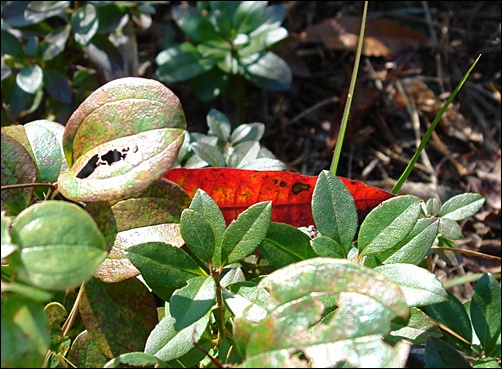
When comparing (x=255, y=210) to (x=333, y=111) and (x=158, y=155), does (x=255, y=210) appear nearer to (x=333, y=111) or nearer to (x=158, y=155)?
(x=158, y=155)

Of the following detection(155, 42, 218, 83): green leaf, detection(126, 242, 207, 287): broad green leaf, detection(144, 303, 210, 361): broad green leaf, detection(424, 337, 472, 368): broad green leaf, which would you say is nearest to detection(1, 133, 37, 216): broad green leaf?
detection(126, 242, 207, 287): broad green leaf

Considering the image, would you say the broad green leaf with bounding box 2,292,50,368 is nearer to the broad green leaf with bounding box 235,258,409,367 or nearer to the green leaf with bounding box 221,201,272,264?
the broad green leaf with bounding box 235,258,409,367

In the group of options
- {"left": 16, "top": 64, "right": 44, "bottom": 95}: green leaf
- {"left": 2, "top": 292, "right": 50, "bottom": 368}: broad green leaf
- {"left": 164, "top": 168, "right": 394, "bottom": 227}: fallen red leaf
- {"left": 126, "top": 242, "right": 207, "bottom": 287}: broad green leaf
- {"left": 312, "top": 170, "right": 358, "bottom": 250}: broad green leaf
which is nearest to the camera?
{"left": 2, "top": 292, "right": 50, "bottom": 368}: broad green leaf

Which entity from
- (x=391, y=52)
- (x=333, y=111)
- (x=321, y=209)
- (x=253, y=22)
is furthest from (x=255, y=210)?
(x=391, y=52)

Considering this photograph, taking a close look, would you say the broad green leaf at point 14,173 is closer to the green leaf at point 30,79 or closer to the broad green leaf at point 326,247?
the broad green leaf at point 326,247

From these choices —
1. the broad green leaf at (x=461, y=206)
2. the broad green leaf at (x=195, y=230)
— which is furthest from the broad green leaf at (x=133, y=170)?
the broad green leaf at (x=461, y=206)

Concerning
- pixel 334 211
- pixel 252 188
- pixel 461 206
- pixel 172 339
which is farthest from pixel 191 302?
pixel 461 206

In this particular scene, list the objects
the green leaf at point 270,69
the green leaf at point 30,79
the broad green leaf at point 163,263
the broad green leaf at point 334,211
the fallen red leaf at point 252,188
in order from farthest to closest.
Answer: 1. the green leaf at point 270,69
2. the green leaf at point 30,79
3. the fallen red leaf at point 252,188
4. the broad green leaf at point 334,211
5. the broad green leaf at point 163,263
